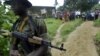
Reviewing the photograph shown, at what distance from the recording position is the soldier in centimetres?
357

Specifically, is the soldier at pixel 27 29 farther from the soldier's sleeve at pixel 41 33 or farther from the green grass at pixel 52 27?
the green grass at pixel 52 27

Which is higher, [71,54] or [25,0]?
[25,0]

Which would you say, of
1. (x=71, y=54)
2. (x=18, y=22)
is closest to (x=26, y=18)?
(x=18, y=22)

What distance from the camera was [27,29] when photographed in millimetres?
3629

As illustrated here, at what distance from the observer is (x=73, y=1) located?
4959 centimetres

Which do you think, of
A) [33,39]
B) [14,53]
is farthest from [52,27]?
[33,39]

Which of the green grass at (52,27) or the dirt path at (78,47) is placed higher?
the dirt path at (78,47)

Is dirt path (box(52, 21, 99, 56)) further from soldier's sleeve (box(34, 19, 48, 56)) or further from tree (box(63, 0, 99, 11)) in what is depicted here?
tree (box(63, 0, 99, 11))

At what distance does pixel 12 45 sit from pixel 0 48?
2850 millimetres

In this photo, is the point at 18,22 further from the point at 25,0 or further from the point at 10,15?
the point at 10,15

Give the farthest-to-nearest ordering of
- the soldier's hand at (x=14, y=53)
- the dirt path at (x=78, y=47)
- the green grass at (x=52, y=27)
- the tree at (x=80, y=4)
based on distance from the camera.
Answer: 1. the tree at (x=80, y=4)
2. the green grass at (x=52, y=27)
3. the dirt path at (x=78, y=47)
4. the soldier's hand at (x=14, y=53)

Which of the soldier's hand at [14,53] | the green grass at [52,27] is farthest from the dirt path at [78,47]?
the soldier's hand at [14,53]

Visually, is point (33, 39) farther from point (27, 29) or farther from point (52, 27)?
point (52, 27)

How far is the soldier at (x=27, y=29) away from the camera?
3568 mm
